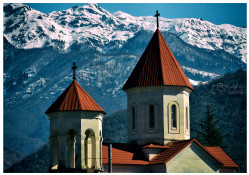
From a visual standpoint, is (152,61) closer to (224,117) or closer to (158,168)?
(158,168)

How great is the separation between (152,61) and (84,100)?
26.5 ft

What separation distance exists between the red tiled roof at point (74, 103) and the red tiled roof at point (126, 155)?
12.7 feet

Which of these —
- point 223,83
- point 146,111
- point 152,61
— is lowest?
point 146,111

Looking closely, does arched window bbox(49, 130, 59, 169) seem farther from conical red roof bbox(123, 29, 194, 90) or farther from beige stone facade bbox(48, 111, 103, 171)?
conical red roof bbox(123, 29, 194, 90)

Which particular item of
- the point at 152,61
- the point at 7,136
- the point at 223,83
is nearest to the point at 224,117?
the point at 223,83

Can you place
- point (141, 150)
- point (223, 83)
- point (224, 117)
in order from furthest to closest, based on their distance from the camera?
point (223, 83)
point (224, 117)
point (141, 150)

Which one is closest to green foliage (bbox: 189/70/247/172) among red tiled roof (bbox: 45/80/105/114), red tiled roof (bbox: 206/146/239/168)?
red tiled roof (bbox: 206/146/239/168)

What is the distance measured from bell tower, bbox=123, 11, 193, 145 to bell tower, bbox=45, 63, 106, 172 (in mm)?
5891

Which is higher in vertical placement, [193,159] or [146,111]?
[146,111]

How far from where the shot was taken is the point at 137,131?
43375 mm

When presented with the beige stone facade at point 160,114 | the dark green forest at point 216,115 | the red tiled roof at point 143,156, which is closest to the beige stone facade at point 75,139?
the red tiled roof at point 143,156

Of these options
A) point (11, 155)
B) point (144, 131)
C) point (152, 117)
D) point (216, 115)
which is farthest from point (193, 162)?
point (11, 155)

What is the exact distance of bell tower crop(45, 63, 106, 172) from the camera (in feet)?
120

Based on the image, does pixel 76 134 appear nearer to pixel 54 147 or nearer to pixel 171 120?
pixel 54 147
